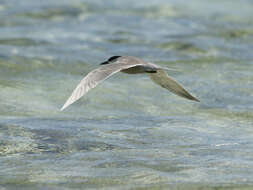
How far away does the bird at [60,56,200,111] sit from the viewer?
504cm

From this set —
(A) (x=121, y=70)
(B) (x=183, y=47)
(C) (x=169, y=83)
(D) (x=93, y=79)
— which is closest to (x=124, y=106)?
(C) (x=169, y=83)

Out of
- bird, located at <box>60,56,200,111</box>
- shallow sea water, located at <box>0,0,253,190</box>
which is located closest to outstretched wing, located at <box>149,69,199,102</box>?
bird, located at <box>60,56,200,111</box>

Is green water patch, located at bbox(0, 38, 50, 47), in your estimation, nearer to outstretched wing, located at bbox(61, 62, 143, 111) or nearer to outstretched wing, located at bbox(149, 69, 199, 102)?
outstretched wing, located at bbox(149, 69, 199, 102)

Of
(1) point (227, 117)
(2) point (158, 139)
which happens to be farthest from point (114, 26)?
(2) point (158, 139)

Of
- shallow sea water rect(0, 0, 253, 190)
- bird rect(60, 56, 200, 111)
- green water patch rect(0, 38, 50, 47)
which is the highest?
bird rect(60, 56, 200, 111)

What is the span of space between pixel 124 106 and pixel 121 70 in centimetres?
136

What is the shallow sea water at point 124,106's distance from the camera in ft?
16.4

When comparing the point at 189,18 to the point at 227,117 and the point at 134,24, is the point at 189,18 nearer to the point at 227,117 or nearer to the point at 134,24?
the point at 134,24

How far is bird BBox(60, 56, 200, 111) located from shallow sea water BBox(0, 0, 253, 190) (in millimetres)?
472

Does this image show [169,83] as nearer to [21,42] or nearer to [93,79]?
[93,79]

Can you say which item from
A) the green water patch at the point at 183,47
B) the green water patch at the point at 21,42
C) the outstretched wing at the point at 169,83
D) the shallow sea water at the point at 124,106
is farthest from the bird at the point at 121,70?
the green water patch at the point at 21,42

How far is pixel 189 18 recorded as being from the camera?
14164mm

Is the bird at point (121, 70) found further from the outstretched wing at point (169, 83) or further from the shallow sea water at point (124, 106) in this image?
the shallow sea water at point (124, 106)

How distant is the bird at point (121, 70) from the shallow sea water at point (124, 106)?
472mm
